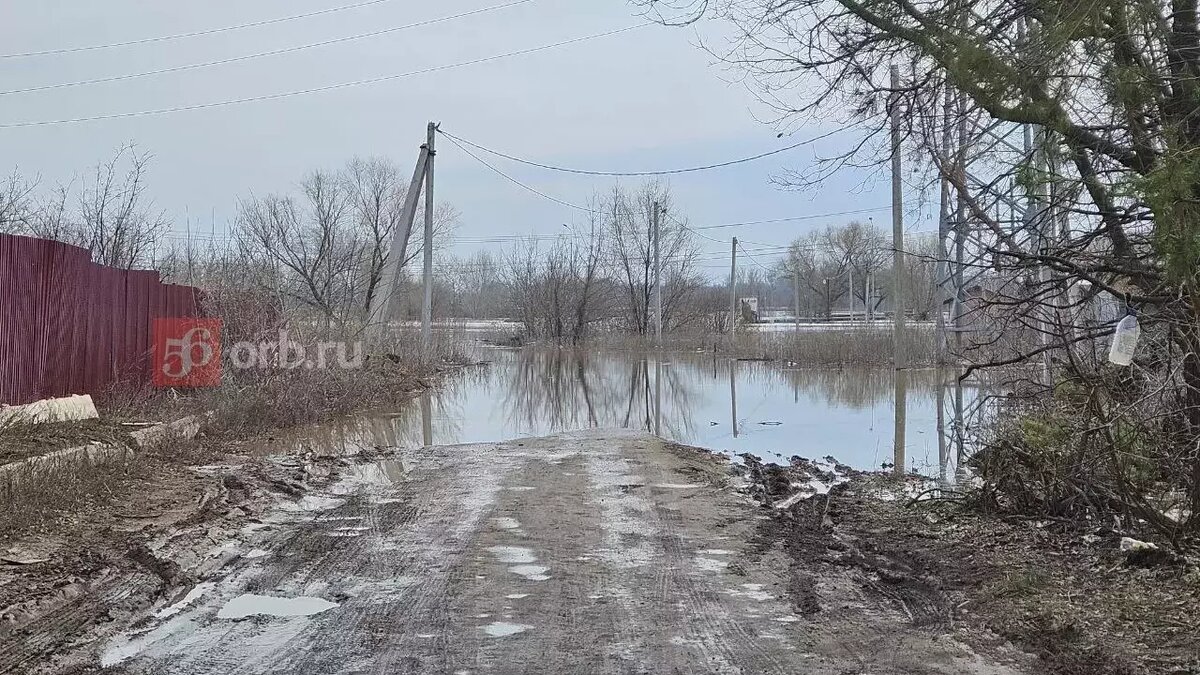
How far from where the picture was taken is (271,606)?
5.29m

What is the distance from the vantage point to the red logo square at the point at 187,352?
1398 cm

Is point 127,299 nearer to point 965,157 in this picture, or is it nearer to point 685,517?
point 685,517

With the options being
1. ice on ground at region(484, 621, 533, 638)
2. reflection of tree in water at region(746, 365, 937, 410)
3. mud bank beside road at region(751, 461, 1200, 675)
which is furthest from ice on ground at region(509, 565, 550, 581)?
reflection of tree in water at region(746, 365, 937, 410)

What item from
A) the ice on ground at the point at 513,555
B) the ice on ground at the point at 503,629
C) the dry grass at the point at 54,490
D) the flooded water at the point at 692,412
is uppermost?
the dry grass at the point at 54,490

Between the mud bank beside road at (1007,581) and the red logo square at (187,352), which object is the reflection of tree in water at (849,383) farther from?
the mud bank beside road at (1007,581)

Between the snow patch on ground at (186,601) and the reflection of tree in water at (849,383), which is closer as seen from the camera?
the snow patch on ground at (186,601)

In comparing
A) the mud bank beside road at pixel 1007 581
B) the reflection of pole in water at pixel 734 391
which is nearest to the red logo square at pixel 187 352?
the reflection of pole in water at pixel 734 391

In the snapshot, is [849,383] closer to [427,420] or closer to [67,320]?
[427,420]

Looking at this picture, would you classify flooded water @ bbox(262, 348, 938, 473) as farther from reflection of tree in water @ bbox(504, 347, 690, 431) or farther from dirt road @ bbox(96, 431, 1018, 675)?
dirt road @ bbox(96, 431, 1018, 675)

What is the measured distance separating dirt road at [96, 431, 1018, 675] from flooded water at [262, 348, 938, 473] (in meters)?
5.01

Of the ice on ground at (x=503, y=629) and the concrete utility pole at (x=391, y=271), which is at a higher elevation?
the concrete utility pole at (x=391, y=271)

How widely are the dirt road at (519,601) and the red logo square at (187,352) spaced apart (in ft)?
21.1

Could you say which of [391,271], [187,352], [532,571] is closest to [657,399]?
[391,271]

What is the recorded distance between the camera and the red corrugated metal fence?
31.4ft
